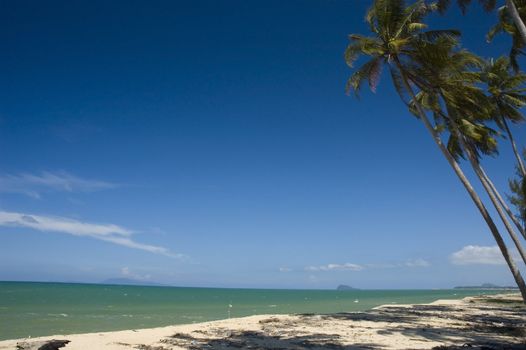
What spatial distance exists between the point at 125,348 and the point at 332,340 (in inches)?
224

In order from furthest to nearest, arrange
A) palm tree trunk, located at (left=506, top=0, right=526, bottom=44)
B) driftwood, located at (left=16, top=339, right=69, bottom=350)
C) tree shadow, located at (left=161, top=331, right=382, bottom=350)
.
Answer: tree shadow, located at (left=161, top=331, right=382, bottom=350) → palm tree trunk, located at (left=506, top=0, right=526, bottom=44) → driftwood, located at (left=16, top=339, right=69, bottom=350)

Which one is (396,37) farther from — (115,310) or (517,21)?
(115,310)

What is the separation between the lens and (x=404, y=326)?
48.8ft

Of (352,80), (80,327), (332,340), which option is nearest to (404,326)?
(332,340)

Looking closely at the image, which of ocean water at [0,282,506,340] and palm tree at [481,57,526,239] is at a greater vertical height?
palm tree at [481,57,526,239]

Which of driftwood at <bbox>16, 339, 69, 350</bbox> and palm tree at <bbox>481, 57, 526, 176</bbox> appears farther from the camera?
palm tree at <bbox>481, 57, 526, 176</bbox>

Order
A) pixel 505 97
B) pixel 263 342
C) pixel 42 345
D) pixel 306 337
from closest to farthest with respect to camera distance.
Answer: pixel 42 345 → pixel 263 342 → pixel 306 337 → pixel 505 97

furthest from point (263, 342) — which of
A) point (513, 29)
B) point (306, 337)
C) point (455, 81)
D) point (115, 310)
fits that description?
point (115, 310)

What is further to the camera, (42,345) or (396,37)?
(396,37)

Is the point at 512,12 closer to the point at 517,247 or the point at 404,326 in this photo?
the point at 517,247

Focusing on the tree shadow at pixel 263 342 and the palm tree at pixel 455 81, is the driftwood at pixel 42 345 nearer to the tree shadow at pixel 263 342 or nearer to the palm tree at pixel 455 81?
the tree shadow at pixel 263 342

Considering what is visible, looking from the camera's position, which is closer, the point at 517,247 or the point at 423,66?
the point at 517,247

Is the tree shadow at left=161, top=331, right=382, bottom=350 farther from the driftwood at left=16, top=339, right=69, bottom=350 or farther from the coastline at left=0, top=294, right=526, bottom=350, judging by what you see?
the driftwood at left=16, top=339, right=69, bottom=350

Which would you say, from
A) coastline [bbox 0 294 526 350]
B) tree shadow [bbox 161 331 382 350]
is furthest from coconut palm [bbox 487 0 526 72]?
tree shadow [bbox 161 331 382 350]
